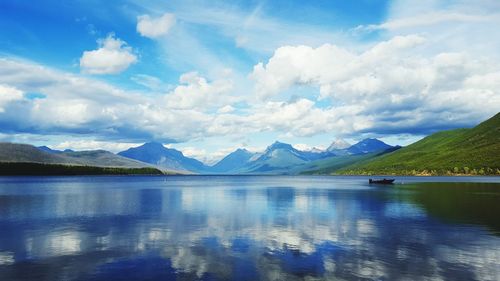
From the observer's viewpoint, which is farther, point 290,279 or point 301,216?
point 301,216

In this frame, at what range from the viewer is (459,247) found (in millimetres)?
41594

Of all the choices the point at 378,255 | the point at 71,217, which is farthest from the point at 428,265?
the point at 71,217

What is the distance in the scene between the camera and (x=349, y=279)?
95.8 ft

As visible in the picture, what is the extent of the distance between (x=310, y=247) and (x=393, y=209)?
4609cm

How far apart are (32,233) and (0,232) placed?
15.7 ft

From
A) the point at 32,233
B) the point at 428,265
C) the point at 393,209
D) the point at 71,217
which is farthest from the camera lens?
the point at 393,209

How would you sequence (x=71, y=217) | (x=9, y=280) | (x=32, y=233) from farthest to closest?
(x=71, y=217) < (x=32, y=233) < (x=9, y=280)

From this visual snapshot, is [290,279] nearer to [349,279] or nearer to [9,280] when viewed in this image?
[349,279]

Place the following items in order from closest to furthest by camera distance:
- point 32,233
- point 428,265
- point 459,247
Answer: point 428,265 < point 459,247 < point 32,233

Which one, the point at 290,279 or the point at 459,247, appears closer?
the point at 290,279

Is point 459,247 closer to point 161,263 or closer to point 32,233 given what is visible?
point 161,263

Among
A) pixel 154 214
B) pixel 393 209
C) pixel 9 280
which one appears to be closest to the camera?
pixel 9 280

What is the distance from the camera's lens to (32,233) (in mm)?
50938

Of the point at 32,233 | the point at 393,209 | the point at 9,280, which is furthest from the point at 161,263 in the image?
Result: the point at 393,209
